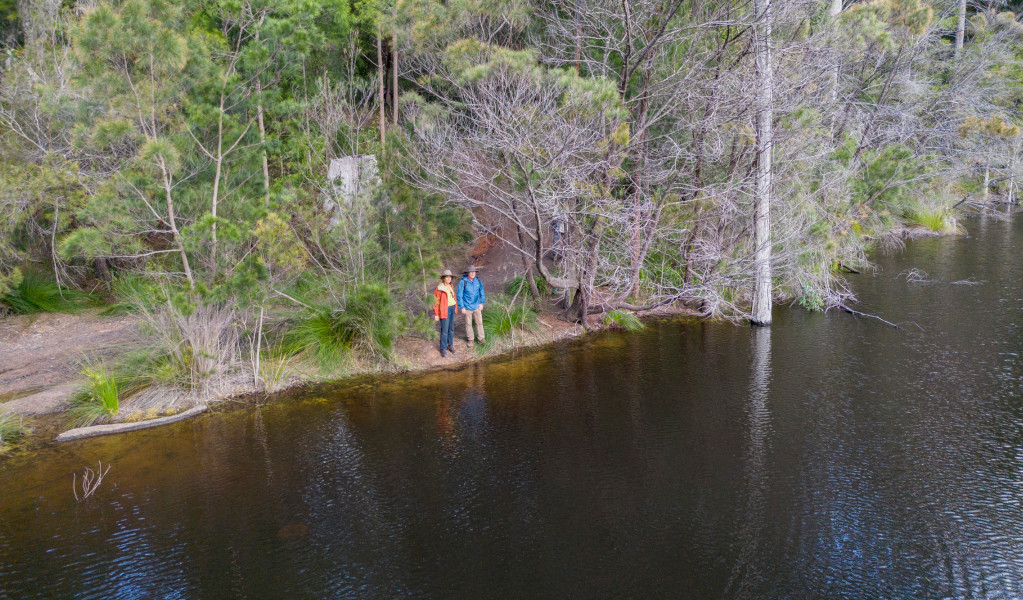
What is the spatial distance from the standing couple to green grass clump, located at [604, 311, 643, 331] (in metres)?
2.77

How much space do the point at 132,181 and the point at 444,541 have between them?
6680 millimetres

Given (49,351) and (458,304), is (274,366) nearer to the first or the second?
(458,304)

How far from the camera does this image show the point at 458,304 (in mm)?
12172

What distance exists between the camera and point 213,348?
9.97 m

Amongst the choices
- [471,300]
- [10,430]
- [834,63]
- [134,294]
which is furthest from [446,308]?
[834,63]

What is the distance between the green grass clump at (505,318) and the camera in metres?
12.5

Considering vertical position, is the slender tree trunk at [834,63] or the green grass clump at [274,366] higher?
the slender tree trunk at [834,63]

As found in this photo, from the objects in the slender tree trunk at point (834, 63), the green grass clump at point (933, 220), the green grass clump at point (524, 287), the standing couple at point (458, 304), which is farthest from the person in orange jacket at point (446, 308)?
the green grass clump at point (933, 220)

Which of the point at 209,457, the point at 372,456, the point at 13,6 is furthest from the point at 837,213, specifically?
the point at 13,6

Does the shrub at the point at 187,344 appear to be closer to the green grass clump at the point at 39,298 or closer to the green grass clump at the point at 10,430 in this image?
the green grass clump at the point at 10,430

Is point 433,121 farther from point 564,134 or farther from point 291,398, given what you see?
point 291,398

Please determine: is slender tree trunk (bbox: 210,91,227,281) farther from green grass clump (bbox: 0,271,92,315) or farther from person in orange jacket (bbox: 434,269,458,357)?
green grass clump (bbox: 0,271,92,315)

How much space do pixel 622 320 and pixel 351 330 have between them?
5.29m

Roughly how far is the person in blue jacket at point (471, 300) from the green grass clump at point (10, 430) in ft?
20.8
